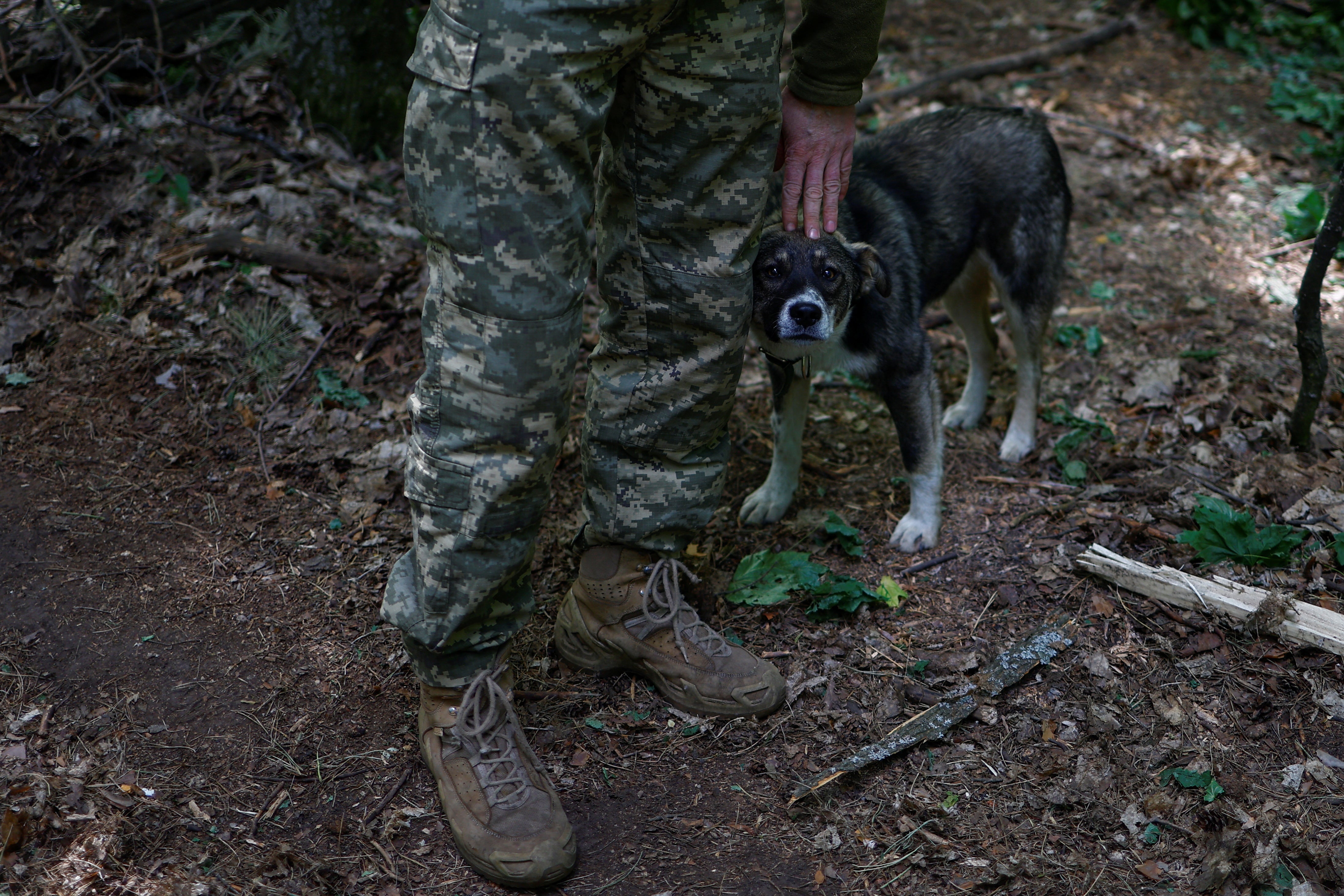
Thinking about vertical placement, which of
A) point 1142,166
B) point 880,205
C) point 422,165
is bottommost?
point 1142,166

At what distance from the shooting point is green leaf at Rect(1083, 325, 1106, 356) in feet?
16.4

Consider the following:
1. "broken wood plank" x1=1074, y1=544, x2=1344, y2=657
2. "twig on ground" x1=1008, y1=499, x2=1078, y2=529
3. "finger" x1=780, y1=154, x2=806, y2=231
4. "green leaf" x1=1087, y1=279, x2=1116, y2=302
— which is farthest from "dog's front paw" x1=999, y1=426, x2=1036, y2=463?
"finger" x1=780, y1=154, x2=806, y2=231

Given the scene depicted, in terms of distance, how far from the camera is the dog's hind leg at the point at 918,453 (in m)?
3.77

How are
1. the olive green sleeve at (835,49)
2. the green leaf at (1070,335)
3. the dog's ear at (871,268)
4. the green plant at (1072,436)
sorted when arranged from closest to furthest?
the olive green sleeve at (835,49)
the dog's ear at (871,268)
the green plant at (1072,436)
the green leaf at (1070,335)

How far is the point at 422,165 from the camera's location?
2.19 meters

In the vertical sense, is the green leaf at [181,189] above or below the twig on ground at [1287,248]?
above

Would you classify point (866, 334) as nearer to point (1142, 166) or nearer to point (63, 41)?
point (1142, 166)

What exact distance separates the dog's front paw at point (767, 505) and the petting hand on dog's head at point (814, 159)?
1.20 meters

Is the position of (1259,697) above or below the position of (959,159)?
below

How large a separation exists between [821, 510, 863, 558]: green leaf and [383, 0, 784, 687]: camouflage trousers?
92 centimetres

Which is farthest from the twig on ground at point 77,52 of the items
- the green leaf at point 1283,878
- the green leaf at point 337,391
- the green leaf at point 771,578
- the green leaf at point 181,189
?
the green leaf at point 1283,878

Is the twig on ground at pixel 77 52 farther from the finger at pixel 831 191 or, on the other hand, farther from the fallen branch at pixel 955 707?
the fallen branch at pixel 955 707

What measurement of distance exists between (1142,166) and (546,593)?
5428mm

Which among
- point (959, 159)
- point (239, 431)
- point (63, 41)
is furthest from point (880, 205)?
point (63, 41)
